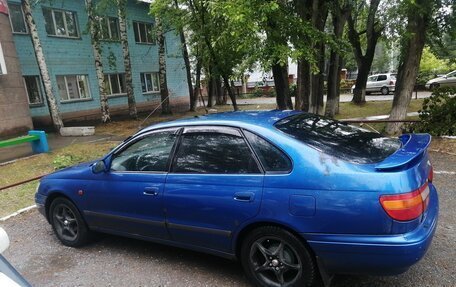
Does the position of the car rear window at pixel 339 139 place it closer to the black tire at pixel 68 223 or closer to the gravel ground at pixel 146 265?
the gravel ground at pixel 146 265

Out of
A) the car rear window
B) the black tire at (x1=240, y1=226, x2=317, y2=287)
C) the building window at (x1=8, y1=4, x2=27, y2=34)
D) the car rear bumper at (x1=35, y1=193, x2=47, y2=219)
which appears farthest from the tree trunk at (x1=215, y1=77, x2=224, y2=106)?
the black tire at (x1=240, y1=226, x2=317, y2=287)

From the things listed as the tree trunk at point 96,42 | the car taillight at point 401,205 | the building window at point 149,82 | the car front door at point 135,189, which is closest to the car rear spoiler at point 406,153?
the car taillight at point 401,205

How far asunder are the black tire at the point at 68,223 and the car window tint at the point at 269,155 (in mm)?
2438

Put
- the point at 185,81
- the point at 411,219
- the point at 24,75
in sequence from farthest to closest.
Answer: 1. the point at 185,81
2. the point at 24,75
3. the point at 411,219

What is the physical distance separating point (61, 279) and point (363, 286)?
297cm

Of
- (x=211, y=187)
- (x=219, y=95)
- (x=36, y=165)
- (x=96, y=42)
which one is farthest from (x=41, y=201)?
(x=219, y=95)

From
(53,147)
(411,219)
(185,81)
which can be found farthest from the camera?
(185,81)

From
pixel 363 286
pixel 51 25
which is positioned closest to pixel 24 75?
pixel 51 25

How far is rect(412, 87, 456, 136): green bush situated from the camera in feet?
26.8

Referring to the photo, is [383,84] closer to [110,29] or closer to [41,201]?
[110,29]

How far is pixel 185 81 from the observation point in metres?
26.0

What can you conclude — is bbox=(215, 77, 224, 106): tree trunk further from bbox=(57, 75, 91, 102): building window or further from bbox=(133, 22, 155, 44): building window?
bbox=(57, 75, 91, 102): building window

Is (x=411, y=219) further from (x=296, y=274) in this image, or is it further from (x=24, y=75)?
(x=24, y=75)

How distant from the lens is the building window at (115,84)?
1944 cm
